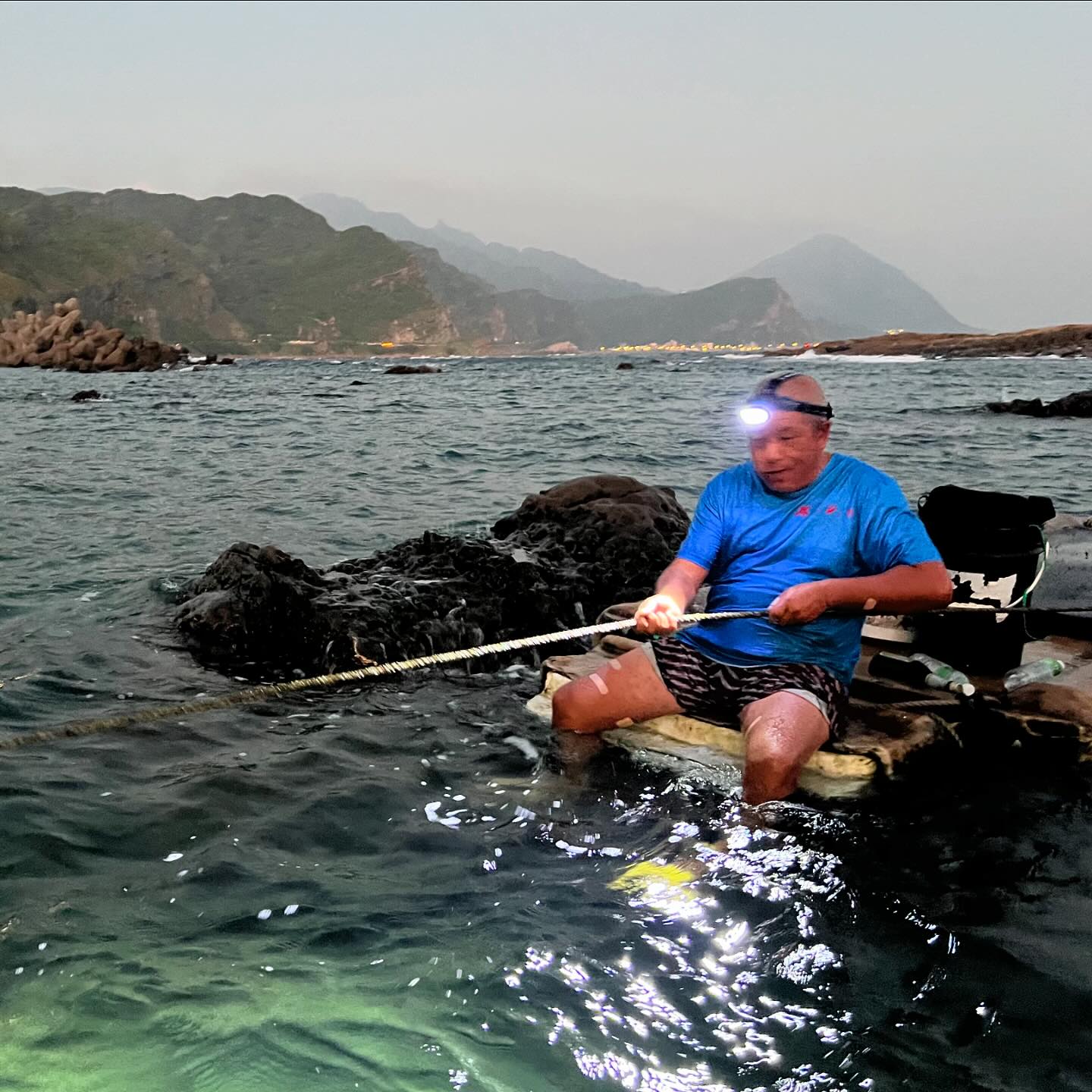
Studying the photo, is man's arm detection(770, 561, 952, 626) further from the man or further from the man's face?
the man's face

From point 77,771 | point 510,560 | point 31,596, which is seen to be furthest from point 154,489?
point 77,771

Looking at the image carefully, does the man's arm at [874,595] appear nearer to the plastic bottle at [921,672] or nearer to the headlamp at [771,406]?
the headlamp at [771,406]

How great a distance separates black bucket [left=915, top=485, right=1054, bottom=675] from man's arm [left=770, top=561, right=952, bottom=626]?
1489 mm

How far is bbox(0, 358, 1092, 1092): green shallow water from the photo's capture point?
136 inches

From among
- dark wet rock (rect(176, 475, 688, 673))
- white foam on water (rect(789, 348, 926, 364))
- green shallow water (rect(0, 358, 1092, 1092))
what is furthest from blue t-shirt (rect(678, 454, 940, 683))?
white foam on water (rect(789, 348, 926, 364))

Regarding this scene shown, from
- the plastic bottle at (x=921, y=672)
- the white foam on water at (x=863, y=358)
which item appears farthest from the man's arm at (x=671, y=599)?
the white foam on water at (x=863, y=358)

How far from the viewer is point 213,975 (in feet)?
12.7

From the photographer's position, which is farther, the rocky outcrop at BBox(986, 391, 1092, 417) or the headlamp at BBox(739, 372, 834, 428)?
the rocky outcrop at BBox(986, 391, 1092, 417)

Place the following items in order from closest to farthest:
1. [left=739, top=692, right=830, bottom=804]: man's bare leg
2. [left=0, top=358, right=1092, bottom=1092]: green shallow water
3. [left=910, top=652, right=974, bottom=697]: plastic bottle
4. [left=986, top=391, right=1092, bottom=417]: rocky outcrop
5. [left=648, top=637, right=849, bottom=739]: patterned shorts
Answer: [left=0, top=358, right=1092, bottom=1092]: green shallow water, [left=739, top=692, right=830, bottom=804]: man's bare leg, [left=648, top=637, right=849, bottom=739]: patterned shorts, [left=910, top=652, right=974, bottom=697]: plastic bottle, [left=986, top=391, right=1092, bottom=417]: rocky outcrop

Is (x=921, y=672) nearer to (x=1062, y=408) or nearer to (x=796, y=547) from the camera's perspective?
(x=796, y=547)

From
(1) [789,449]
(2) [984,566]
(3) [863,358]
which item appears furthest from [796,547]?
(3) [863,358]

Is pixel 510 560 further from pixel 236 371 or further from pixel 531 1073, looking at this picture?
pixel 236 371

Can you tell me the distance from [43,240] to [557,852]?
222627 millimetres

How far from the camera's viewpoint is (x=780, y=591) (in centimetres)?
541
